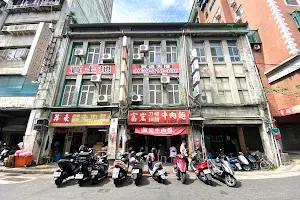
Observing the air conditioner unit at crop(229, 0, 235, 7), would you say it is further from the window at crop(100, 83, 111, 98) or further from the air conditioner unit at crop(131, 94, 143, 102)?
the window at crop(100, 83, 111, 98)

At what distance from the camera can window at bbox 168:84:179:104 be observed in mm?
10613

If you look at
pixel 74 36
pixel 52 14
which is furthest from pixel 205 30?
pixel 52 14

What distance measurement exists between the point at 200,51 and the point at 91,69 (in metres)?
9.53

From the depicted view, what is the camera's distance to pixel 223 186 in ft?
17.1

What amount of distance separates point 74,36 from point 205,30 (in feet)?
38.9

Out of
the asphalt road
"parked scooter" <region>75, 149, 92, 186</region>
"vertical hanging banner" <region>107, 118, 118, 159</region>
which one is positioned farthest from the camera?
"vertical hanging banner" <region>107, 118, 118, 159</region>

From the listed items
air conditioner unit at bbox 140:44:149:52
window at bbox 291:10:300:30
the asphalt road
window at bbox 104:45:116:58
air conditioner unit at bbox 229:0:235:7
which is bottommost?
the asphalt road

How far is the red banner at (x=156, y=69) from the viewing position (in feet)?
36.9

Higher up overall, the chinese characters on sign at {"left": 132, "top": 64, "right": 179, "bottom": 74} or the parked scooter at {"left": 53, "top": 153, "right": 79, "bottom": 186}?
the chinese characters on sign at {"left": 132, "top": 64, "right": 179, "bottom": 74}

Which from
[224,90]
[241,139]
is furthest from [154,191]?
[241,139]

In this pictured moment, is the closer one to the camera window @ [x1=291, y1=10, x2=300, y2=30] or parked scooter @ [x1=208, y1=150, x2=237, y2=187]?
parked scooter @ [x1=208, y1=150, x2=237, y2=187]

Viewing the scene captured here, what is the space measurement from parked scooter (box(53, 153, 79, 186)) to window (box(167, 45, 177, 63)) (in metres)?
9.80

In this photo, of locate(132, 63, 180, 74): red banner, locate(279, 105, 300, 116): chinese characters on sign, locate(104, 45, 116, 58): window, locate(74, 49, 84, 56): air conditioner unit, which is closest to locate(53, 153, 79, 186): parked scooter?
locate(132, 63, 180, 74): red banner

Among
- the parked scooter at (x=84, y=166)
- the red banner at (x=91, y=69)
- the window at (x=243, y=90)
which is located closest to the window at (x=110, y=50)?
the red banner at (x=91, y=69)
